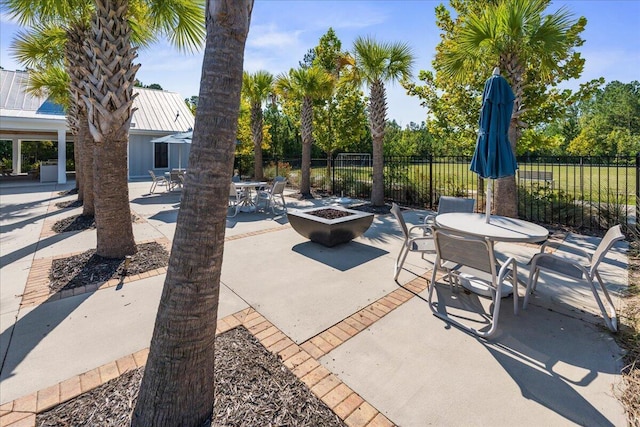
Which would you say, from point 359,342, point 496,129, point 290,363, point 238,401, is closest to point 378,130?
point 496,129

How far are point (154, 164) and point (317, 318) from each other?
1969 cm

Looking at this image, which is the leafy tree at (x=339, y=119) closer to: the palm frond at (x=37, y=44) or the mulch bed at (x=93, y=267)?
the palm frond at (x=37, y=44)

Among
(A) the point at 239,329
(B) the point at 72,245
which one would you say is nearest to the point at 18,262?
(B) the point at 72,245

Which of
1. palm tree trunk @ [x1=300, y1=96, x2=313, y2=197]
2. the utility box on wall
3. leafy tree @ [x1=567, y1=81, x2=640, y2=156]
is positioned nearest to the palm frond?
palm tree trunk @ [x1=300, y1=96, x2=313, y2=197]

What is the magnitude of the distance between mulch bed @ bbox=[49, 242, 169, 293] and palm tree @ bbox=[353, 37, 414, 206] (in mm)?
6697

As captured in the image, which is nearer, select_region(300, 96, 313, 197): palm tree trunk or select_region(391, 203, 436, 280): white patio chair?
select_region(391, 203, 436, 280): white patio chair

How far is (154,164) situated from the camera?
19625 millimetres

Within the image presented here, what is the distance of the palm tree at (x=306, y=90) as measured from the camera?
40.2 ft

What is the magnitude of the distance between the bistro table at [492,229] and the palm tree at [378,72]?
5.52 meters

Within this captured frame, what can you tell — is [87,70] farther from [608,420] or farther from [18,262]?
[608,420]

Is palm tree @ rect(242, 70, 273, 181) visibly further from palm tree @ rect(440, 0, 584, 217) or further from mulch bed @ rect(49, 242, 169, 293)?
mulch bed @ rect(49, 242, 169, 293)

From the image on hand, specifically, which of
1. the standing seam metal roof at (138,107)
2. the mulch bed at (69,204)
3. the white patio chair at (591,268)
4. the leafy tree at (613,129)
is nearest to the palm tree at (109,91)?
the white patio chair at (591,268)

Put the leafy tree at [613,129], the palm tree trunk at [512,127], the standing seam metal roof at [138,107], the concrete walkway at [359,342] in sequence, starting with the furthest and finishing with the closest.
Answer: the leafy tree at [613,129]
the standing seam metal roof at [138,107]
the palm tree trunk at [512,127]
the concrete walkway at [359,342]

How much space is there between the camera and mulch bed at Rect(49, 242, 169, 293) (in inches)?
166
